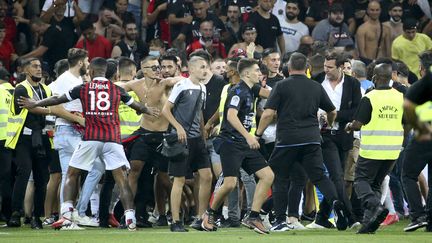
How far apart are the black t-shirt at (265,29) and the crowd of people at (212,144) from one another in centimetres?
256

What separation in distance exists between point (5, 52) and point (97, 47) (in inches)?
69.1

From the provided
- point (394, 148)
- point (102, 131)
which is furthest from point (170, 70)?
point (394, 148)

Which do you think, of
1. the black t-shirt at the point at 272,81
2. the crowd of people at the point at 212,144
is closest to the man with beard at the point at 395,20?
the crowd of people at the point at 212,144

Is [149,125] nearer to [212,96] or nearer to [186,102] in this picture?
[212,96]

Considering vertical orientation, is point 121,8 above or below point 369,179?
above

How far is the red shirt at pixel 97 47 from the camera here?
2267cm

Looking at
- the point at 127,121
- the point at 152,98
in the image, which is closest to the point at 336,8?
the point at 127,121

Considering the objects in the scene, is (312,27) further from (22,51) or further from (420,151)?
(420,151)

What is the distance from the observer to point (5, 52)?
22859 millimetres

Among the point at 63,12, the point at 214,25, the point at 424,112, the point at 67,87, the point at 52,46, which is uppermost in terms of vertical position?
the point at 63,12

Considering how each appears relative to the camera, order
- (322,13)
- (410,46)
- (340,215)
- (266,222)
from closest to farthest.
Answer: (340,215)
(266,222)
(410,46)
(322,13)

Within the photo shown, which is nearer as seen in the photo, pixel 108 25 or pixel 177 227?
pixel 177 227

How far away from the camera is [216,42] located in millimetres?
22875

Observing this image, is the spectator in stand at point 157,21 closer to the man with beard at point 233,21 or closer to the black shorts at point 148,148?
the man with beard at point 233,21
